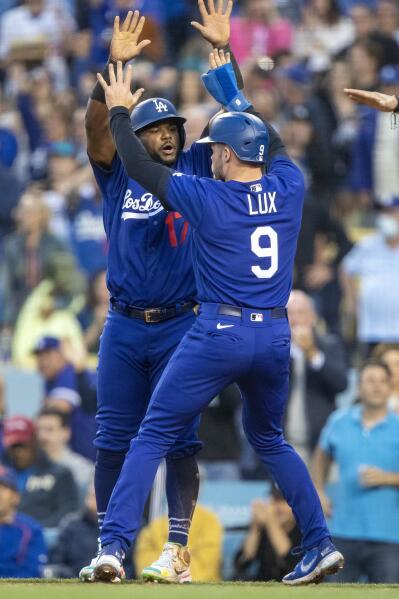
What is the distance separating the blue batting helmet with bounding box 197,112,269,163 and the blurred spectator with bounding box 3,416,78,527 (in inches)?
178

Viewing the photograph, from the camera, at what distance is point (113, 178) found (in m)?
6.66

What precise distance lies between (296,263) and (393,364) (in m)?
1.95

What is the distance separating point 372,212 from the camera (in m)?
12.0

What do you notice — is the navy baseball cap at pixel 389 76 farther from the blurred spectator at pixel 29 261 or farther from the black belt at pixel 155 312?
the black belt at pixel 155 312

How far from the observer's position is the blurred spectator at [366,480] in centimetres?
884

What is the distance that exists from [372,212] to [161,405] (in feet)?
20.8

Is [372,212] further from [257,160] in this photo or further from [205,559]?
[257,160]

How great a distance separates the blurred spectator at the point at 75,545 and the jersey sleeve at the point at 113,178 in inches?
136

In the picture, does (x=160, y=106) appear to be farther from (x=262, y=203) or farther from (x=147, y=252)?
(x=262, y=203)

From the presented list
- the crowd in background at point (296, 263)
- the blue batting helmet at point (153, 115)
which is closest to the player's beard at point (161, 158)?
the blue batting helmet at point (153, 115)

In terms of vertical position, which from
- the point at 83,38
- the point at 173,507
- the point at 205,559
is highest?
the point at 83,38

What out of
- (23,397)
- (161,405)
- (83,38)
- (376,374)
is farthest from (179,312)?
(83,38)

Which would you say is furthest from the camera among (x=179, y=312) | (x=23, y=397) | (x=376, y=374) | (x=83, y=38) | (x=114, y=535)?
(x=83, y=38)

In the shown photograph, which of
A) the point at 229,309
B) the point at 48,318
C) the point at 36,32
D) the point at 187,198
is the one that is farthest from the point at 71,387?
the point at 36,32
